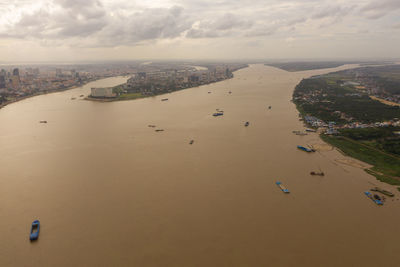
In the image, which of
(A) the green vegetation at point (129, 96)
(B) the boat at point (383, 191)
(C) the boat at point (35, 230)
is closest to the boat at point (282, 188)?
(B) the boat at point (383, 191)

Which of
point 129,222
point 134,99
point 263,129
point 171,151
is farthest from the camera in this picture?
point 134,99

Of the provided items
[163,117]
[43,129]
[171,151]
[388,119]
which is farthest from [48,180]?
[388,119]

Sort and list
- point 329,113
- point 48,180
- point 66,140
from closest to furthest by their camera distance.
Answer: point 48,180
point 66,140
point 329,113

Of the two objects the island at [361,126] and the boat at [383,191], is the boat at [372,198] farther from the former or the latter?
the island at [361,126]

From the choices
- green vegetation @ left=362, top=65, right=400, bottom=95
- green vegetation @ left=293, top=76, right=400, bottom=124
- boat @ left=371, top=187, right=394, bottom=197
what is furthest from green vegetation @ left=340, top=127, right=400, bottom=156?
green vegetation @ left=362, top=65, right=400, bottom=95

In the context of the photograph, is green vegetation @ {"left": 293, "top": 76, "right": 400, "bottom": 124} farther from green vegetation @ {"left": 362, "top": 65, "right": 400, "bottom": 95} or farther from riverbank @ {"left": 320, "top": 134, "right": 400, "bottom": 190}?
green vegetation @ {"left": 362, "top": 65, "right": 400, "bottom": 95}

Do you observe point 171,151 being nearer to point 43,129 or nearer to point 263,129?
point 263,129
